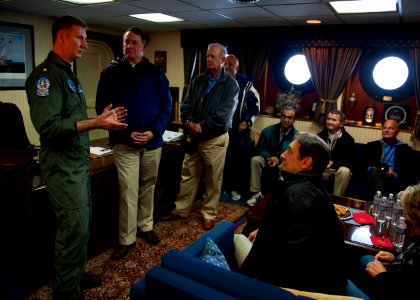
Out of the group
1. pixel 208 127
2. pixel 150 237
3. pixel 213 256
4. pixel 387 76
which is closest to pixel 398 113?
pixel 387 76

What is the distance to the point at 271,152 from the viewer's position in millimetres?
4027

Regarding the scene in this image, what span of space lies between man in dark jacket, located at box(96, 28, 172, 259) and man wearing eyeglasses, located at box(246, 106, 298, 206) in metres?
1.57

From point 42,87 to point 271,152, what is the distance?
112 inches

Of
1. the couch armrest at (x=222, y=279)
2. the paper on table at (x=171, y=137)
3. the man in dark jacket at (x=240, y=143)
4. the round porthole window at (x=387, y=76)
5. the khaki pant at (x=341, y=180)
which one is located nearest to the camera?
the couch armrest at (x=222, y=279)

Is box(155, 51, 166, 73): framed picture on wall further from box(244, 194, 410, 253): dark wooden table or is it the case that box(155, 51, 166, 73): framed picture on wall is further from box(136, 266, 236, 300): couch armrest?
box(136, 266, 236, 300): couch armrest

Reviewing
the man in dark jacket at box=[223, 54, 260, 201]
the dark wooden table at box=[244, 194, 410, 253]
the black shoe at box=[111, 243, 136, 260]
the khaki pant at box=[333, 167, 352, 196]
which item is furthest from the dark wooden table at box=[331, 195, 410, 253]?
the man in dark jacket at box=[223, 54, 260, 201]

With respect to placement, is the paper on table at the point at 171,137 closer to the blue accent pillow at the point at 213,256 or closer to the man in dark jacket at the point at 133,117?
the man in dark jacket at the point at 133,117

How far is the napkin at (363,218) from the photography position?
94.9 inches

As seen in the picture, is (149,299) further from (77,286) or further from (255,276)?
(77,286)

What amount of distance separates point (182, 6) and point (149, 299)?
10.9ft

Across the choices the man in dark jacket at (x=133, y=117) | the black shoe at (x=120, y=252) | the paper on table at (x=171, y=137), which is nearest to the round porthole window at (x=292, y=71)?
the paper on table at (x=171, y=137)

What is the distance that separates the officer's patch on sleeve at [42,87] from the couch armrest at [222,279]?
102 centimetres

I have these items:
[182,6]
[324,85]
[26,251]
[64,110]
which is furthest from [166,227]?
[324,85]

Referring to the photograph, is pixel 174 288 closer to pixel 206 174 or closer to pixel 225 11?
pixel 206 174
